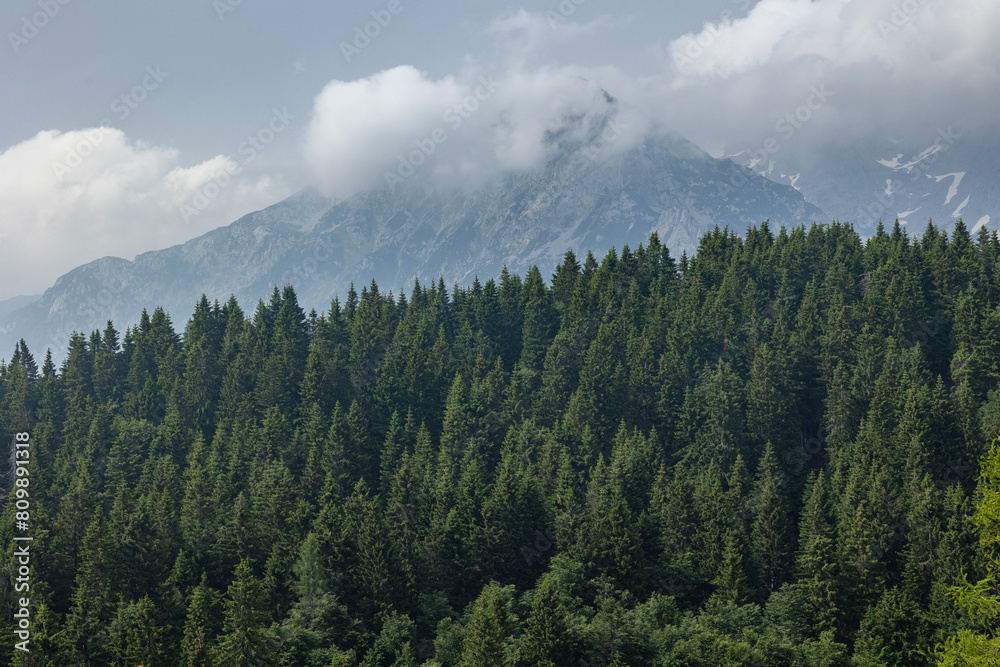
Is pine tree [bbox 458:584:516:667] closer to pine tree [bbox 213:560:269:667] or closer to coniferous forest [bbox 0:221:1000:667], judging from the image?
coniferous forest [bbox 0:221:1000:667]

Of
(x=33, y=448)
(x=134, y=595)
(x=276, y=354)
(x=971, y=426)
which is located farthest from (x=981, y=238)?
(x=33, y=448)

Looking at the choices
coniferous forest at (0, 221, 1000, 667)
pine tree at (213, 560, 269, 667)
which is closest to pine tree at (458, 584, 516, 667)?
coniferous forest at (0, 221, 1000, 667)

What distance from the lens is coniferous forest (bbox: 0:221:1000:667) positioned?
192 feet

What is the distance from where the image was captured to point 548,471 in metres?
83.2

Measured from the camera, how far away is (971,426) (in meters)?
76.1

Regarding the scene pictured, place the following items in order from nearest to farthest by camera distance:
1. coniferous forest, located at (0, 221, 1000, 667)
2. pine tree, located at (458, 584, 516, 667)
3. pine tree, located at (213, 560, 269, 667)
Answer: pine tree, located at (458, 584, 516, 667), pine tree, located at (213, 560, 269, 667), coniferous forest, located at (0, 221, 1000, 667)

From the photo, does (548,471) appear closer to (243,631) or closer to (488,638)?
(488,638)

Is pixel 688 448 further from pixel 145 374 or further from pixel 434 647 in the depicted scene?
pixel 145 374

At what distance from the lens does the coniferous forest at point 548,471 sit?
58.5 meters

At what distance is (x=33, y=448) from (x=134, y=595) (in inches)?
1677

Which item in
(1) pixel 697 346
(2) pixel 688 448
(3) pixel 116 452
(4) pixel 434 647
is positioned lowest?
(4) pixel 434 647

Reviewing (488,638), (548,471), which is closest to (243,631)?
(488,638)

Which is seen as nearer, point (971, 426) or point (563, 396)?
point (971, 426)

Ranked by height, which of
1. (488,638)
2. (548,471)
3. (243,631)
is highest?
(548,471)
